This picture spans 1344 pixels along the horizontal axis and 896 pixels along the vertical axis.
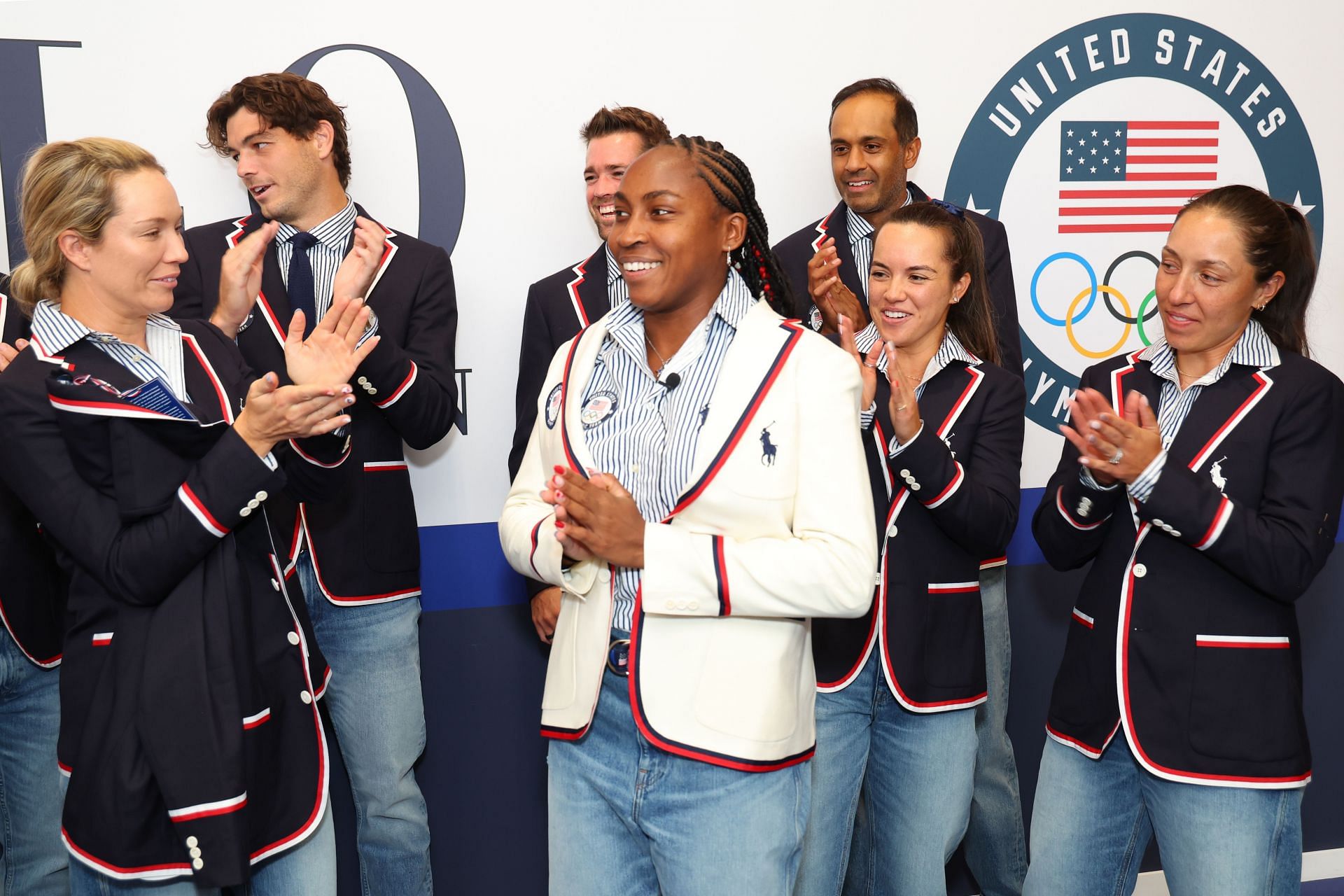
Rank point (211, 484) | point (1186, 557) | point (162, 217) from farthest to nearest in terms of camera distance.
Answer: point (1186, 557), point (162, 217), point (211, 484)

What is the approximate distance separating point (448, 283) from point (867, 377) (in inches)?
48.1

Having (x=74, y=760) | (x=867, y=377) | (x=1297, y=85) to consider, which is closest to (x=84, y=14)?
(x=74, y=760)

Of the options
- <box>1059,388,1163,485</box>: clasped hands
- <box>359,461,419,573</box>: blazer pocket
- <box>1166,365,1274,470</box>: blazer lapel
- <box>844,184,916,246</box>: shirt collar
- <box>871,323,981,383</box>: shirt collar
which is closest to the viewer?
<box>1059,388,1163,485</box>: clasped hands

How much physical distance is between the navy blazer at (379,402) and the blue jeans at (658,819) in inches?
44.5

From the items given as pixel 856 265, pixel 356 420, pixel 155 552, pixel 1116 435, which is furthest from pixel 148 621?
pixel 856 265

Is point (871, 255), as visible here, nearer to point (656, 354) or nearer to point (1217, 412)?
point (1217, 412)

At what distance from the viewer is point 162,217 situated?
80.7 inches

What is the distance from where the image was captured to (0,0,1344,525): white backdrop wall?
9.65 feet

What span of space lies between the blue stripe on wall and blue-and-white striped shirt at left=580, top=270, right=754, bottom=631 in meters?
1.47

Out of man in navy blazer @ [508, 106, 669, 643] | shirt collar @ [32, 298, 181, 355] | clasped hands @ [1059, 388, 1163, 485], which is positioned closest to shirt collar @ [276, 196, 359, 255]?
man in navy blazer @ [508, 106, 669, 643]

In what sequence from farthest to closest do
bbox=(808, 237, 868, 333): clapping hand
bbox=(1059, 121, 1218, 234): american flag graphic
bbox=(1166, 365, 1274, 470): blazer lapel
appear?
bbox=(1059, 121, 1218, 234): american flag graphic
bbox=(808, 237, 868, 333): clapping hand
bbox=(1166, 365, 1274, 470): blazer lapel

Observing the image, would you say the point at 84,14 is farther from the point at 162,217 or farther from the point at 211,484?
the point at 211,484

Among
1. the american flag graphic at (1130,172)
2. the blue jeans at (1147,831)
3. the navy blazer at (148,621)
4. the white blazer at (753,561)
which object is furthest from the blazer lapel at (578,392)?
the american flag graphic at (1130,172)

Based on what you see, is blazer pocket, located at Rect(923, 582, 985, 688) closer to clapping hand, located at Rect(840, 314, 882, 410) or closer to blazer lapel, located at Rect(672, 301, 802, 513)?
clapping hand, located at Rect(840, 314, 882, 410)
